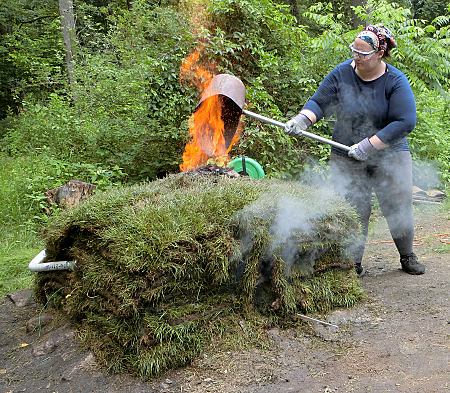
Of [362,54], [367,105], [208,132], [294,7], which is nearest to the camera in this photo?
[362,54]

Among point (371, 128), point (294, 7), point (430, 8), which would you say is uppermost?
point (430, 8)

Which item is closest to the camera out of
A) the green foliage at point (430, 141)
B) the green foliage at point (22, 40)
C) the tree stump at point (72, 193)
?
the tree stump at point (72, 193)

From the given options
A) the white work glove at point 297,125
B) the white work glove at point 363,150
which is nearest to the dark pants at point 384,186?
the white work glove at point 363,150

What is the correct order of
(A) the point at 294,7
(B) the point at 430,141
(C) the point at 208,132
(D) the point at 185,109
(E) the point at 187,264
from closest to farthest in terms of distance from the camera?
(E) the point at 187,264
(C) the point at 208,132
(D) the point at 185,109
(B) the point at 430,141
(A) the point at 294,7

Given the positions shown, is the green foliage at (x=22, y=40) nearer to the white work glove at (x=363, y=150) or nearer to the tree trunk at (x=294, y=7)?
the tree trunk at (x=294, y=7)

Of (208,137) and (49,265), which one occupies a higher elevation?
(208,137)

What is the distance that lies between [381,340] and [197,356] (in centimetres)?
116

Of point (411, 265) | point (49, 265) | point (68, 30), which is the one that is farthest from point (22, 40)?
point (411, 265)

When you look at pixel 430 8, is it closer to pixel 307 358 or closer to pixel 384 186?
pixel 384 186

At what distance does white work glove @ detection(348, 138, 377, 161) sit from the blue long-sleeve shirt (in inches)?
4.1

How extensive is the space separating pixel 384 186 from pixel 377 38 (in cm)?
122

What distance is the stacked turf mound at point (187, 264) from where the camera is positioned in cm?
279

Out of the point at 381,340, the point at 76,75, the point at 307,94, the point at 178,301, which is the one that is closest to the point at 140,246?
the point at 178,301

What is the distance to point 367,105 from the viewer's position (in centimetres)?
396
